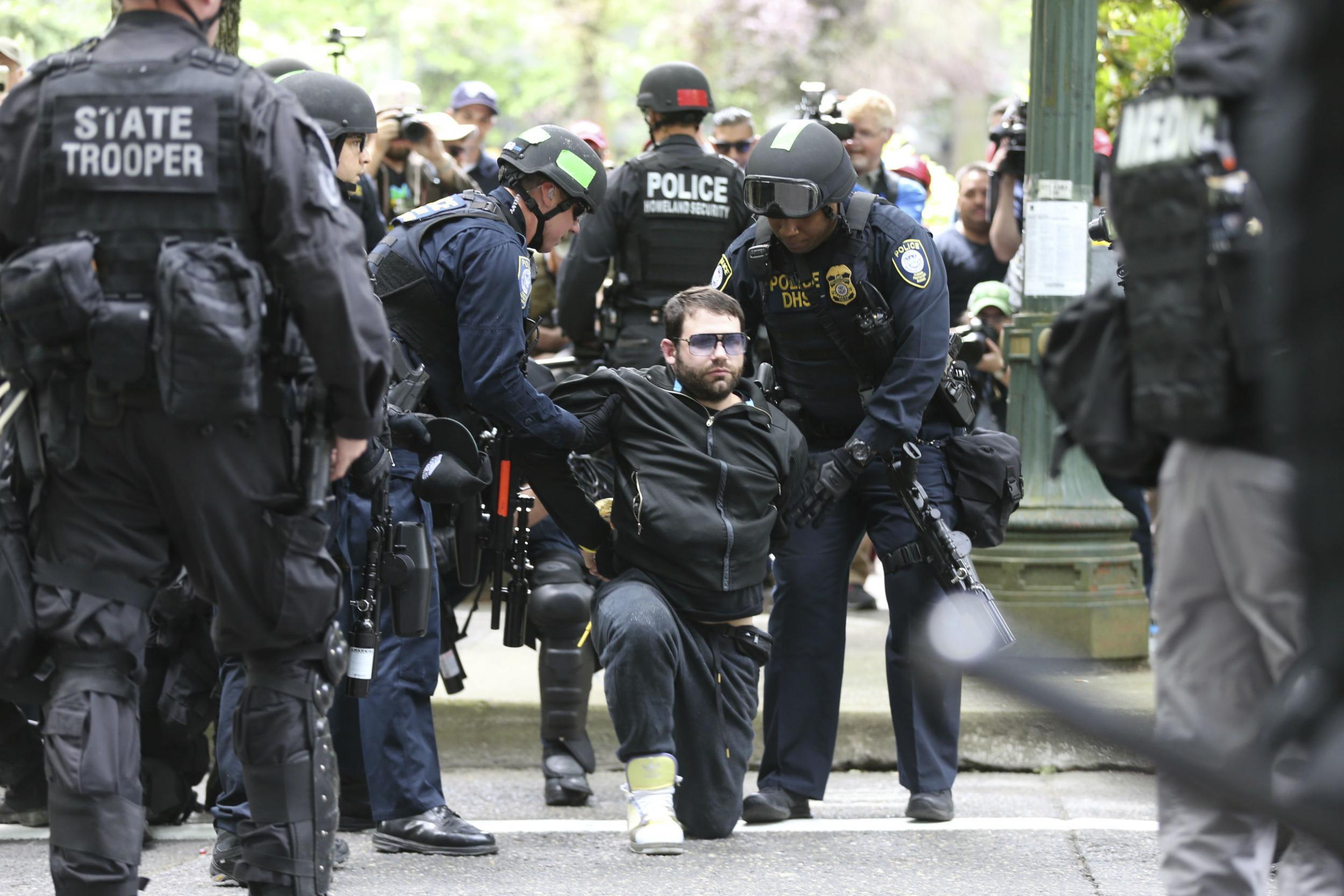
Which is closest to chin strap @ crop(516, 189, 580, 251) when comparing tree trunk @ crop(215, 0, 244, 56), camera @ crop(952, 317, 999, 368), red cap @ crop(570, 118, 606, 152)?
camera @ crop(952, 317, 999, 368)

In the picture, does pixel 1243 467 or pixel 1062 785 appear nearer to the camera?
pixel 1243 467

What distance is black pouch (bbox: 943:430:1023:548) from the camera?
17.2 feet

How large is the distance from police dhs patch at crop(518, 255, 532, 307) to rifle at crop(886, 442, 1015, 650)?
1.14 metres

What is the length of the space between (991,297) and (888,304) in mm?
2587

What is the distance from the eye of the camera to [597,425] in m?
4.98

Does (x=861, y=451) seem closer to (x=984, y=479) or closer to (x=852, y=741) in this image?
(x=984, y=479)

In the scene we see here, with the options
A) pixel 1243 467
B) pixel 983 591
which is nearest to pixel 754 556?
pixel 983 591

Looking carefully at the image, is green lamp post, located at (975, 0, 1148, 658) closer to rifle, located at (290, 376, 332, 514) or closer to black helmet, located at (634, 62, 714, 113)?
black helmet, located at (634, 62, 714, 113)

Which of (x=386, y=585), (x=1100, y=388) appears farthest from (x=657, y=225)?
(x=1100, y=388)

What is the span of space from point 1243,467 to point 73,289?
2.05 m

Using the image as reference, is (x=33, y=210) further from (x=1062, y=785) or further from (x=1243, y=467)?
(x=1062, y=785)

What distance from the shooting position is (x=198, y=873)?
4539 millimetres

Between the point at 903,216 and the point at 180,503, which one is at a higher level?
the point at 903,216

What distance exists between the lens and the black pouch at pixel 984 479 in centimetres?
524
